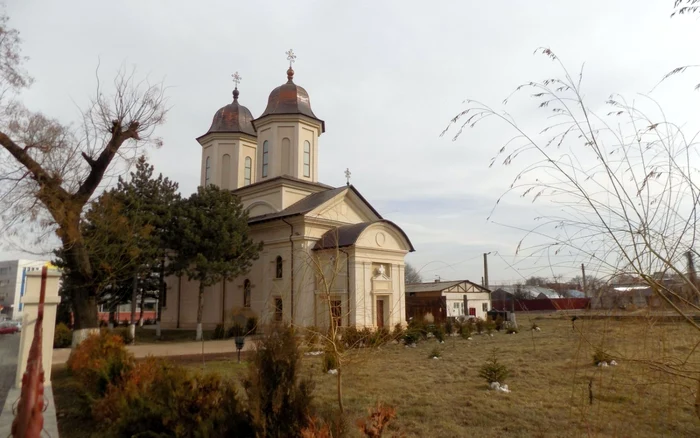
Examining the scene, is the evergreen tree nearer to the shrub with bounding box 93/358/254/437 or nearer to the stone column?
the stone column

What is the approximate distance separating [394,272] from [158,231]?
11.9 m

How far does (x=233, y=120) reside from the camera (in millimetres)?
32250

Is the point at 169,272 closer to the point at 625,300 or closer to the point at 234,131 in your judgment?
the point at 234,131

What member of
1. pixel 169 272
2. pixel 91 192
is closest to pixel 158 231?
pixel 169 272

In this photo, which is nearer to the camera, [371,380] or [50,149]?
[371,380]

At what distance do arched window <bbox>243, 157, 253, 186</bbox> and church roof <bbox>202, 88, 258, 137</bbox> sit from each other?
182cm

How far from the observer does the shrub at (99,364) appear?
7.73 meters

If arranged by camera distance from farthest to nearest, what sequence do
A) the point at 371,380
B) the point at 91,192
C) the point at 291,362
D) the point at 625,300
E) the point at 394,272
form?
the point at 394,272
the point at 91,192
the point at 371,380
the point at 291,362
the point at 625,300

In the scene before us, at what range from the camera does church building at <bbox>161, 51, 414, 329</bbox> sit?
23.6 metres

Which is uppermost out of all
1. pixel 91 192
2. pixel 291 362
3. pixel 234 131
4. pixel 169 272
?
pixel 234 131

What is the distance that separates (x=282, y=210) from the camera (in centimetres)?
2641

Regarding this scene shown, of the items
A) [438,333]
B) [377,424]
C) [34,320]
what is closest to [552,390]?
[377,424]

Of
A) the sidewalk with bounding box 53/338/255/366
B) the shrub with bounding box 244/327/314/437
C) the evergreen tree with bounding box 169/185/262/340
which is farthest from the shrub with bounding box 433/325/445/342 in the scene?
the shrub with bounding box 244/327/314/437

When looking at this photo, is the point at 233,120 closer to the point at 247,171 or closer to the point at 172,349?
the point at 247,171
